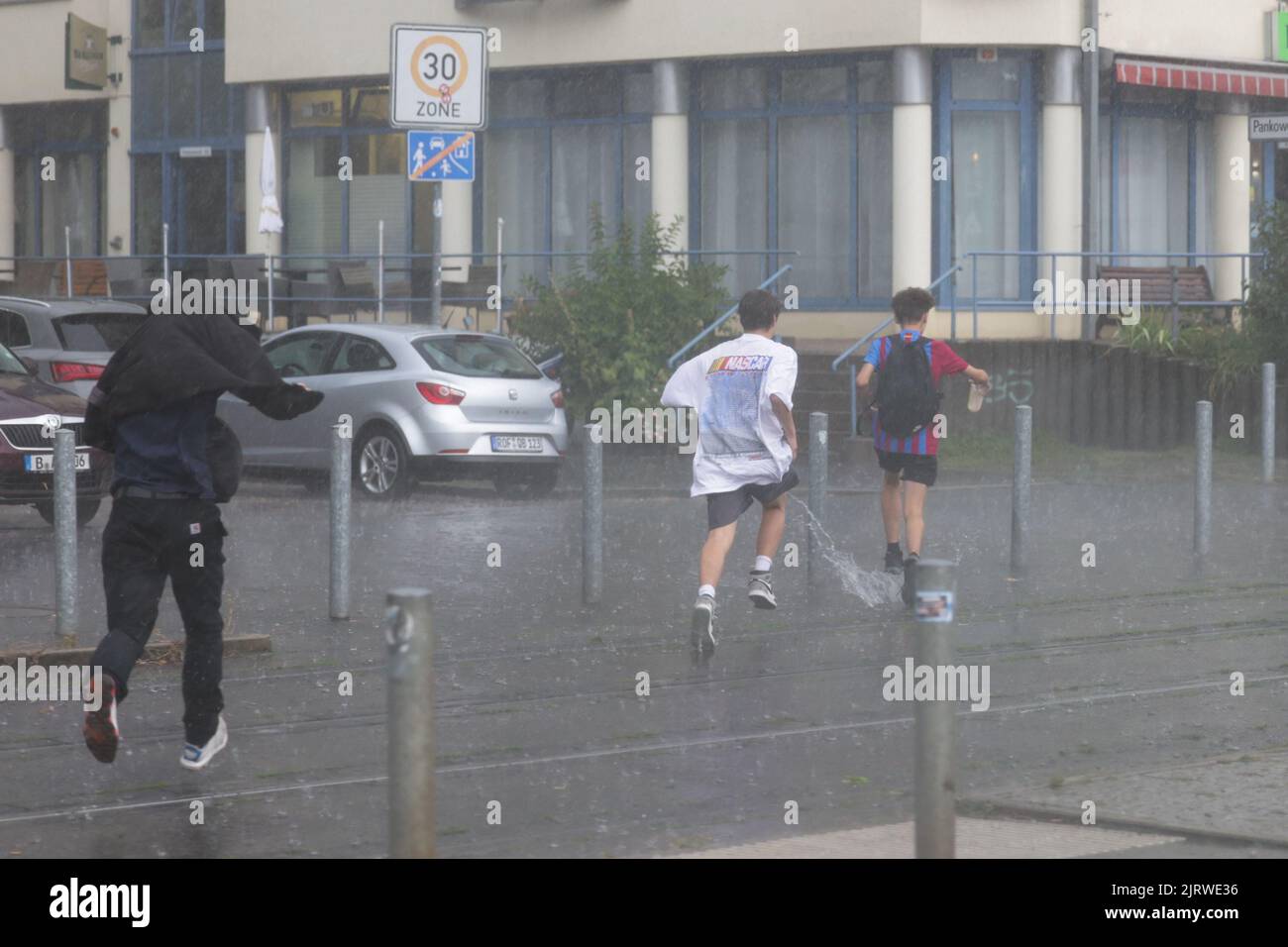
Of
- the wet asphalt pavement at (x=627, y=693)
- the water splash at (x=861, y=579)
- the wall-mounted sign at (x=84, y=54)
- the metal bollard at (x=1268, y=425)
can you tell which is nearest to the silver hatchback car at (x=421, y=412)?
the wet asphalt pavement at (x=627, y=693)

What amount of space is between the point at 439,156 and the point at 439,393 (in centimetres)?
198

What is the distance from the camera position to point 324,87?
3359 cm

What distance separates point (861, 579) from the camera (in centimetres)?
1364

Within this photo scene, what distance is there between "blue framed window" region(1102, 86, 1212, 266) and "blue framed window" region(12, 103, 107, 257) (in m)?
17.1

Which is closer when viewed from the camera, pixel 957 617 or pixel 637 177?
pixel 957 617

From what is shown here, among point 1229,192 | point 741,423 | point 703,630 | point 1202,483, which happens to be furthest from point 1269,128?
point 703,630

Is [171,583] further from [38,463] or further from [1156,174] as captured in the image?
[1156,174]

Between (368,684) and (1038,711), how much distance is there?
295 cm

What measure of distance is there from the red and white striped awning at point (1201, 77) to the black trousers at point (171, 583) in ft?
72.7

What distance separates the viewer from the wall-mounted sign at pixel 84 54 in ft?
117

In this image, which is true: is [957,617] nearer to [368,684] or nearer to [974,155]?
[368,684]
